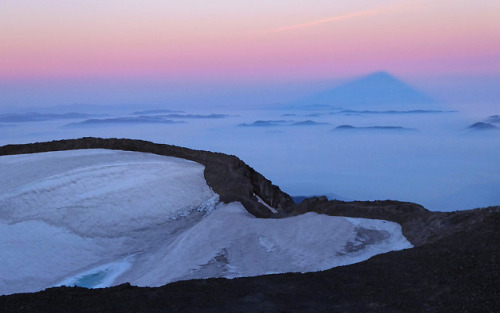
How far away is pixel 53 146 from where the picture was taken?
46.3m

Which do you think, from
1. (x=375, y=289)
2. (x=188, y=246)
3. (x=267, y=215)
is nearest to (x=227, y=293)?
(x=375, y=289)

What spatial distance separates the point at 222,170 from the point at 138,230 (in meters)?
9.39

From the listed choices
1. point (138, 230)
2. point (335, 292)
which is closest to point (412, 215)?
point (335, 292)

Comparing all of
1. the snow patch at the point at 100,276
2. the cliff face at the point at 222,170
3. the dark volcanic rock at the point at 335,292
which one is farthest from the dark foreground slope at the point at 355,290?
the cliff face at the point at 222,170

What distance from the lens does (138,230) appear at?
3148cm

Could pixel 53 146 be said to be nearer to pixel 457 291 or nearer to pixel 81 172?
pixel 81 172

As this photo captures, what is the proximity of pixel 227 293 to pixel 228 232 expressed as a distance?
35.4 feet

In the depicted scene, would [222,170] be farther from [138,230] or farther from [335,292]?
[335,292]

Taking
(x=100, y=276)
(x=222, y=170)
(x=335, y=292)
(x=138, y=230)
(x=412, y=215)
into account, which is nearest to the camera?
(x=335, y=292)

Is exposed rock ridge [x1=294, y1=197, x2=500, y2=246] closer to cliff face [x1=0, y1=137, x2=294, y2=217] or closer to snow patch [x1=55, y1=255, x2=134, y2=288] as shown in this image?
cliff face [x1=0, y1=137, x2=294, y2=217]

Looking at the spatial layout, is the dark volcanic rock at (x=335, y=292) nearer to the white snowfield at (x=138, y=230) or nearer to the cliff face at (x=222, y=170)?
the white snowfield at (x=138, y=230)

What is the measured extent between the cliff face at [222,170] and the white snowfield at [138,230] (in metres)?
1.10

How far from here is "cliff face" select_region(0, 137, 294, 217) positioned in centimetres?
3392

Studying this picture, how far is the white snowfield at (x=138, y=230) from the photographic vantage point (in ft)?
74.5
